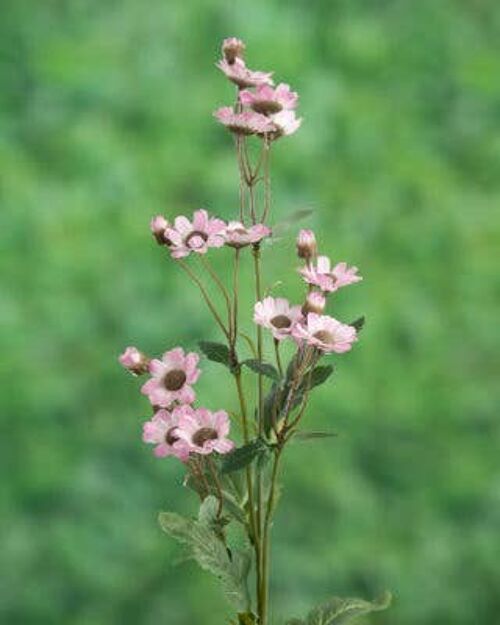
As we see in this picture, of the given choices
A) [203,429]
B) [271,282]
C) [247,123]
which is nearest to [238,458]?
[203,429]

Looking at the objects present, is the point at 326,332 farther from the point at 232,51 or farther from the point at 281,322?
the point at 232,51

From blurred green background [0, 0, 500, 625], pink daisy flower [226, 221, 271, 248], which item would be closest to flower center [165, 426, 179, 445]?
pink daisy flower [226, 221, 271, 248]

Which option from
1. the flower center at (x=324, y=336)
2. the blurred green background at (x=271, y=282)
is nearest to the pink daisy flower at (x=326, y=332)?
the flower center at (x=324, y=336)

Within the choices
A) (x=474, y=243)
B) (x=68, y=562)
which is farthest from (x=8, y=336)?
(x=474, y=243)

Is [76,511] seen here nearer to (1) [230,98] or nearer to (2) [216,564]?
(1) [230,98]

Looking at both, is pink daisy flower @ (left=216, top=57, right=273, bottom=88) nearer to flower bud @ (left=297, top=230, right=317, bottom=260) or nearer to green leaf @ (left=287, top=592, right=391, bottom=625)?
flower bud @ (left=297, top=230, right=317, bottom=260)
